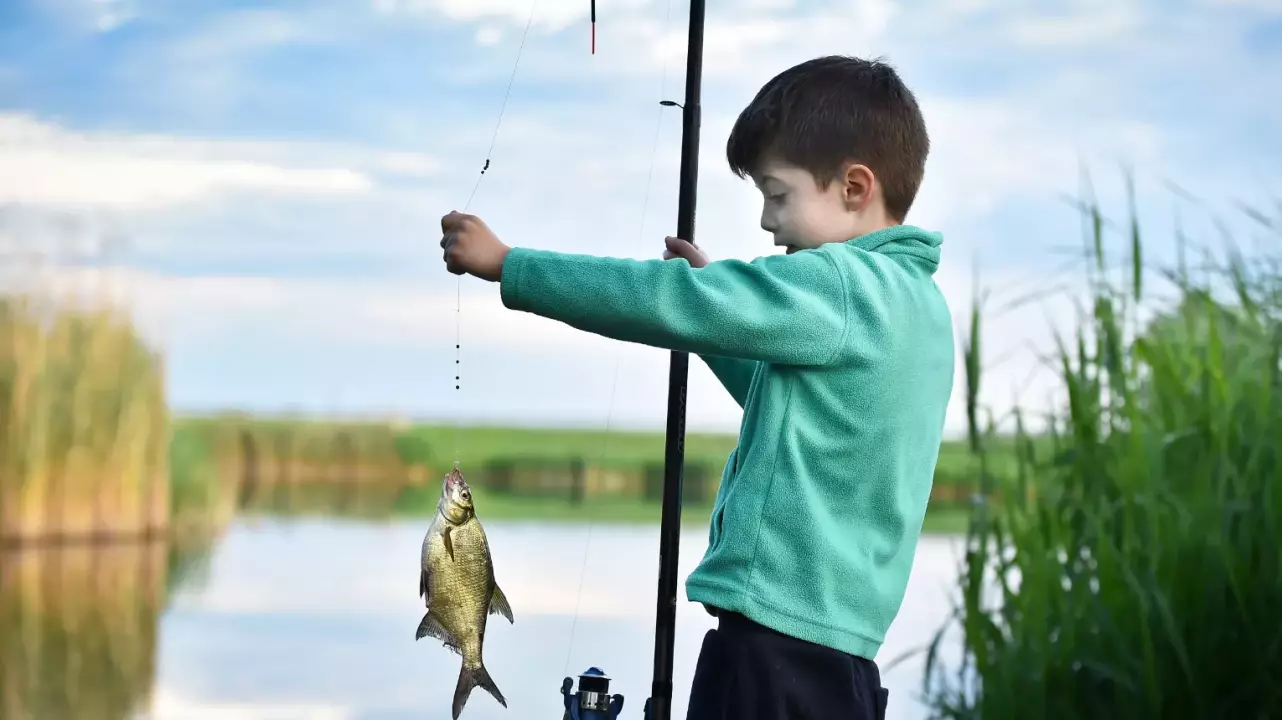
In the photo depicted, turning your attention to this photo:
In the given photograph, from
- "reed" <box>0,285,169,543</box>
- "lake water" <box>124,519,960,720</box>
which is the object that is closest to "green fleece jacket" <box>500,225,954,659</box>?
"lake water" <box>124,519,960,720</box>

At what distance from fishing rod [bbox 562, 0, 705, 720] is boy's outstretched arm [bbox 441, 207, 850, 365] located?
0.45m

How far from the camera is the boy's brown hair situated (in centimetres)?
174

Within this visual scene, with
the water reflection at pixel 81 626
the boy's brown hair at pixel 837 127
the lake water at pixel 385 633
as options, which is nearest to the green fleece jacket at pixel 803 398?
the boy's brown hair at pixel 837 127

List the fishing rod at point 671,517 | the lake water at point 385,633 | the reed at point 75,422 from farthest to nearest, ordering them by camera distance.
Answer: the reed at point 75,422 → the lake water at point 385,633 → the fishing rod at point 671,517

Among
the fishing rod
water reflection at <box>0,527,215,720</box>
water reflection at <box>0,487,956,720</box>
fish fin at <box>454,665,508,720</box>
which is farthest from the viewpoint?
water reflection at <box>0,487,956,720</box>

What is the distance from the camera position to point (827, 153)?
1737 millimetres

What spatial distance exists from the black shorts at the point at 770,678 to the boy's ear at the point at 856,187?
52 centimetres

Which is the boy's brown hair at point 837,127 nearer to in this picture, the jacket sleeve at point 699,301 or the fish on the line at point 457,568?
the jacket sleeve at point 699,301

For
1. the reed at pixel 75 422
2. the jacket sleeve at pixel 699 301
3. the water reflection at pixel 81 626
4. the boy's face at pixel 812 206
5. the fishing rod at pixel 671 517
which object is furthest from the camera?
the reed at pixel 75 422

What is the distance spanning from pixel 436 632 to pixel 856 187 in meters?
0.81

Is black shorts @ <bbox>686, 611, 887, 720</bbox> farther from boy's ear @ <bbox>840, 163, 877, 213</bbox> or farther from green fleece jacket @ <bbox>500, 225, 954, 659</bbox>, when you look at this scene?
boy's ear @ <bbox>840, 163, 877, 213</bbox>

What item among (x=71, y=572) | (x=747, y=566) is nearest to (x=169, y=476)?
(x=71, y=572)

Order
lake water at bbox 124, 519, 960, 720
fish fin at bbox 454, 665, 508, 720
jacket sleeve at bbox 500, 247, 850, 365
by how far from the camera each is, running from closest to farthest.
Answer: jacket sleeve at bbox 500, 247, 850, 365 → fish fin at bbox 454, 665, 508, 720 → lake water at bbox 124, 519, 960, 720

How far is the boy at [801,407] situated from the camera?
1567 mm
